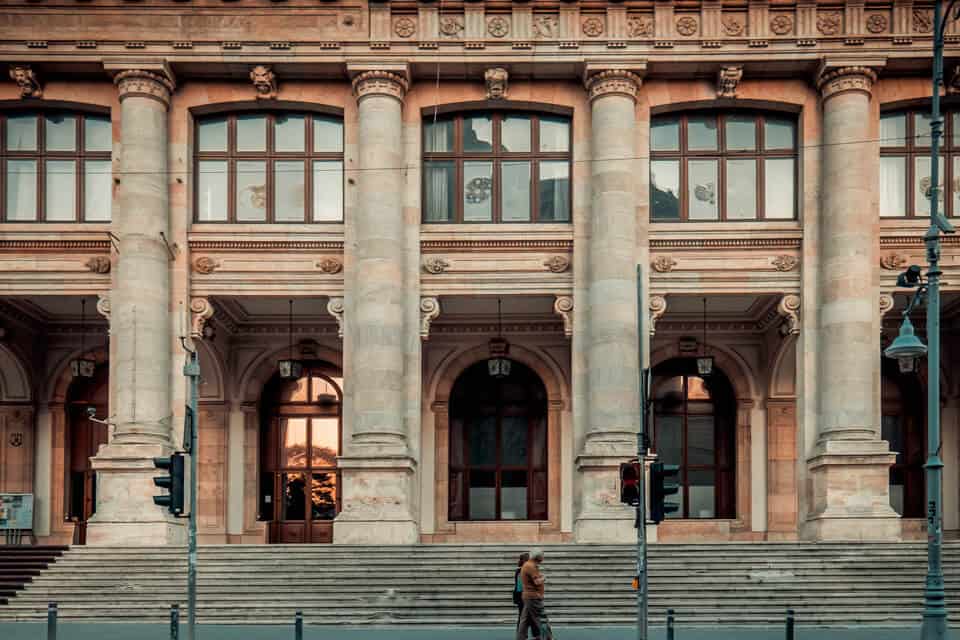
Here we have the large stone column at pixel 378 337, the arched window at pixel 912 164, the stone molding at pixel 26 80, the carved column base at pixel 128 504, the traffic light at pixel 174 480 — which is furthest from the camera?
the arched window at pixel 912 164

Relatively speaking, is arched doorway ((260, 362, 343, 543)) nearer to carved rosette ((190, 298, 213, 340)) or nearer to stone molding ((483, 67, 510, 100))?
carved rosette ((190, 298, 213, 340))

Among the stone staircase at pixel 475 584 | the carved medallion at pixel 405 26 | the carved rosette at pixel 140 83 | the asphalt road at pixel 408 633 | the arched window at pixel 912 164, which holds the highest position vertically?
the carved medallion at pixel 405 26

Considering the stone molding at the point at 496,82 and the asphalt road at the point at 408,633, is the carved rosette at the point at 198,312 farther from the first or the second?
the asphalt road at the point at 408,633

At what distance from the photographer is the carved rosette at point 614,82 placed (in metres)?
33.3

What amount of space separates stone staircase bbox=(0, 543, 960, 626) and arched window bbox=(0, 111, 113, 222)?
28.8 ft

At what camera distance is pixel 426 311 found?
3406cm

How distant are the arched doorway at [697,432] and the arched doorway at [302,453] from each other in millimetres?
9278

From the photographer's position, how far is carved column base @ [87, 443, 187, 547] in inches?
1246

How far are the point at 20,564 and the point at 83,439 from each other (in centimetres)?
986

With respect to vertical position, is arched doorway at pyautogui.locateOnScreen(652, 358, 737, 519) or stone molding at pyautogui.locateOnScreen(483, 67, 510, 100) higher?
stone molding at pyautogui.locateOnScreen(483, 67, 510, 100)

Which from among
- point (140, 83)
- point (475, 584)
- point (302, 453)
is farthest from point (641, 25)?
point (302, 453)

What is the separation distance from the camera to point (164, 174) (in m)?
33.7

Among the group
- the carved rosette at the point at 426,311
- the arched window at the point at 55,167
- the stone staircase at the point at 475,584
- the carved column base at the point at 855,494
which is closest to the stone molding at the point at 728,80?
the carved rosette at the point at 426,311

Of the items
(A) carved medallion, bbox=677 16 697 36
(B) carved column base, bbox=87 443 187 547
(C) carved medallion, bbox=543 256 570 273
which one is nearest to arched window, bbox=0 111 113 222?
(B) carved column base, bbox=87 443 187 547
